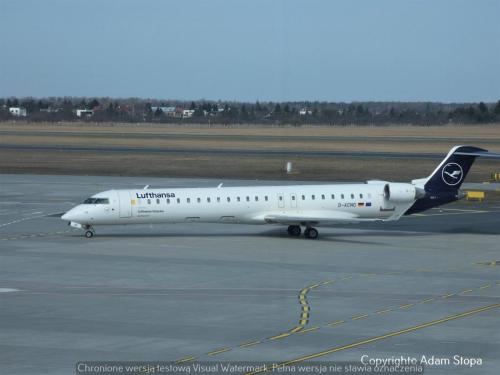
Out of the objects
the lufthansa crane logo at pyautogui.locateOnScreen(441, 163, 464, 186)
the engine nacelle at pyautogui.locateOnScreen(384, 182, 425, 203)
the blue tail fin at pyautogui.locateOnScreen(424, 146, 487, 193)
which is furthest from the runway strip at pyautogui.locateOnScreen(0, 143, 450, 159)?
the engine nacelle at pyautogui.locateOnScreen(384, 182, 425, 203)

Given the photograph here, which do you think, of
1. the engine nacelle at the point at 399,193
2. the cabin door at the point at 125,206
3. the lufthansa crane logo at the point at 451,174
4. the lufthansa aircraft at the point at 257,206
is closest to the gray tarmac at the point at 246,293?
the lufthansa aircraft at the point at 257,206

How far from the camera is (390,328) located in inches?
1022

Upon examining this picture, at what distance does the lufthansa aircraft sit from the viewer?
44.2m

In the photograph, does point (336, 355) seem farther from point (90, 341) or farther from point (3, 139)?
point (3, 139)

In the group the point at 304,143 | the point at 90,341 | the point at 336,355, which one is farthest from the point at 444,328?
the point at 304,143

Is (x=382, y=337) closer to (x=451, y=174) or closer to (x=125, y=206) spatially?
(x=125, y=206)

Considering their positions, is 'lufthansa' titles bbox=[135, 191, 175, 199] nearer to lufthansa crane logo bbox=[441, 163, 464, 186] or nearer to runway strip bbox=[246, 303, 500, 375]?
lufthansa crane logo bbox=[441, 163, 464, 186]

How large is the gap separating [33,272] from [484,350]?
57.5 feet

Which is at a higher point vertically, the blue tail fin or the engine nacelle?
the blue tail fin

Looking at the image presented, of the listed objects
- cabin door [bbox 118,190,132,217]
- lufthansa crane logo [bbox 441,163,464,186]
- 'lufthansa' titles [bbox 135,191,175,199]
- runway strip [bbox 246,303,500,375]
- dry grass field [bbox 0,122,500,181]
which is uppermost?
lufthansa crane logo [bbox 441,163,464,186]

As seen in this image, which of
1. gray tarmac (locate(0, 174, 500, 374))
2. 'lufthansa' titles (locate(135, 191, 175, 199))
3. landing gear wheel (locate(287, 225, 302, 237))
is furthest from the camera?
landing gear wheel (locate(287, 225, 302, 237))

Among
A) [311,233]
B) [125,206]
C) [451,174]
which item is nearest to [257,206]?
[311,233]

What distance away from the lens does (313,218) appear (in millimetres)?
44406

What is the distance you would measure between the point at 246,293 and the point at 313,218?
13.6m
